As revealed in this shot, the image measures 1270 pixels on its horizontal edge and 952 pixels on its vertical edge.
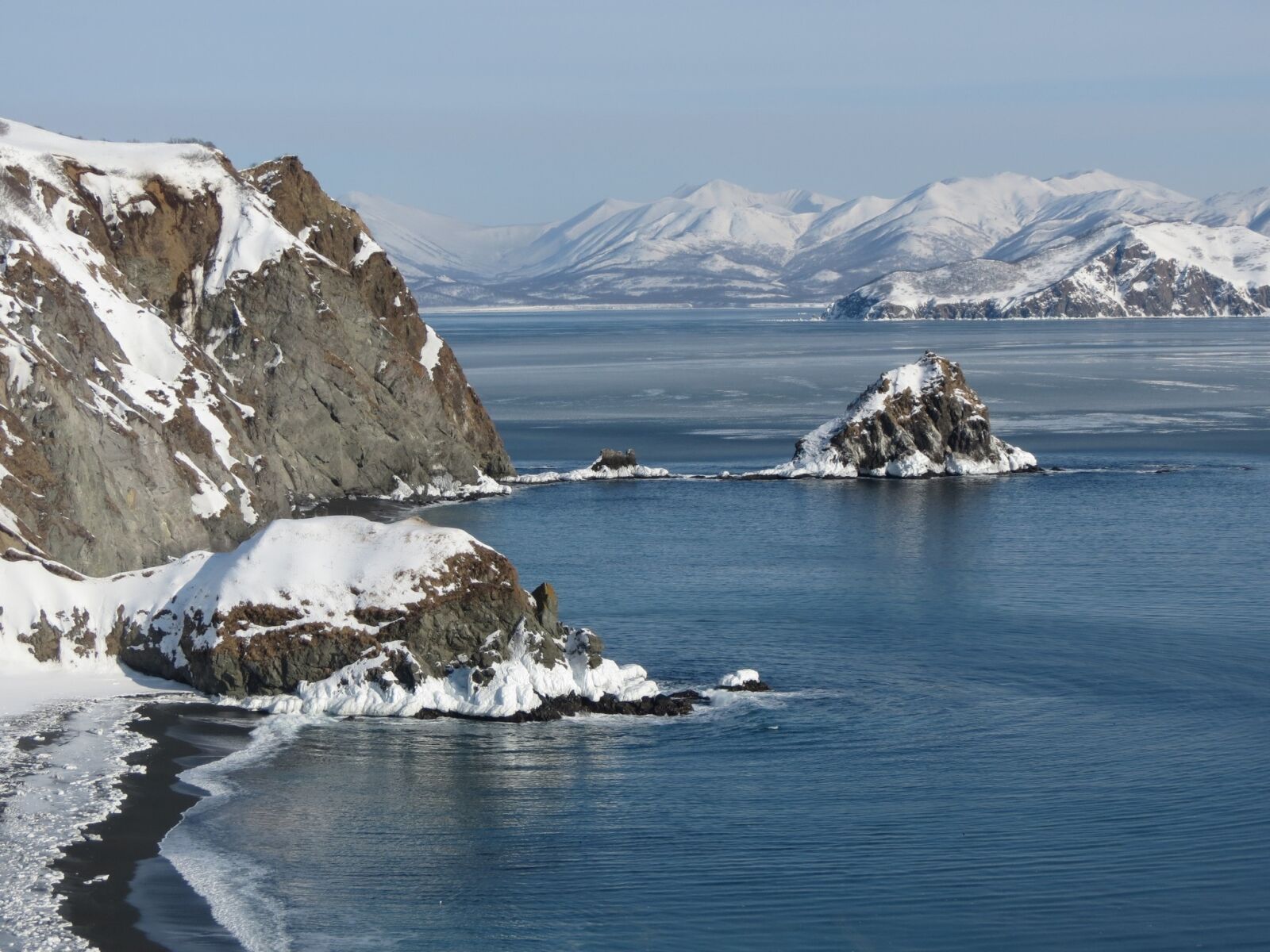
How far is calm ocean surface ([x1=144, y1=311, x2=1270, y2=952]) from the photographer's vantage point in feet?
76.5

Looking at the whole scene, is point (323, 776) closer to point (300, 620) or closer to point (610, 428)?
point (300, 620)

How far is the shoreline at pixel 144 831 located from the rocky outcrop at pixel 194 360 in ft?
32.0

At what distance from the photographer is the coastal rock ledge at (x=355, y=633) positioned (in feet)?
114

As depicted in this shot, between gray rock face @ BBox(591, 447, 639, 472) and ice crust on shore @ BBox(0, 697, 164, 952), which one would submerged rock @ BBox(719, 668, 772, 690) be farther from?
gray rock face @ BBox(591, 447, 639, 472)

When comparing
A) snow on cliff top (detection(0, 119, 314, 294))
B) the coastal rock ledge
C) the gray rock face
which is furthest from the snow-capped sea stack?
the coastal rock ledge

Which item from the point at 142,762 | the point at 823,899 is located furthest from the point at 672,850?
the point at 142,762

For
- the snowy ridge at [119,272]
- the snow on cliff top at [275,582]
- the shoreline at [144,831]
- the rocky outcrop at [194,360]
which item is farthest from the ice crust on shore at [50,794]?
the rocky outcrop at [194,360]

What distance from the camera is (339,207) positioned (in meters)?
79.9

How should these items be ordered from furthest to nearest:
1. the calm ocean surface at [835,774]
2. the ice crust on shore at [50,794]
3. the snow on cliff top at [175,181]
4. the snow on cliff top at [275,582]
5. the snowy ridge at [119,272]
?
1. the snow on cliff top at [175,181]
2. the snowy ridge at [119,272]
3. the snow on cliff top at [275,582]
4. the calm ocean surface at [835,774]
5. the ice crust on shore at [50,794]

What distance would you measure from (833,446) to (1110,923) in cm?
5818

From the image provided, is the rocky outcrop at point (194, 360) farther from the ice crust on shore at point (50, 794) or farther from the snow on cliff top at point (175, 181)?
the ice crust on shore at point (50, 794)

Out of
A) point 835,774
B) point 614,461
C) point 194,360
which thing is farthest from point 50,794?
point 614,461

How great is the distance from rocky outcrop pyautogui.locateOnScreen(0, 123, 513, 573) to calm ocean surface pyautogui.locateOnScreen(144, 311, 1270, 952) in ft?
36.9

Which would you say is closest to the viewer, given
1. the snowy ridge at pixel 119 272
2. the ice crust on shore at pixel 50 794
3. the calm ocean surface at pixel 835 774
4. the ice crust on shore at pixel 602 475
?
the ice crust on shore at pixel 50 794
